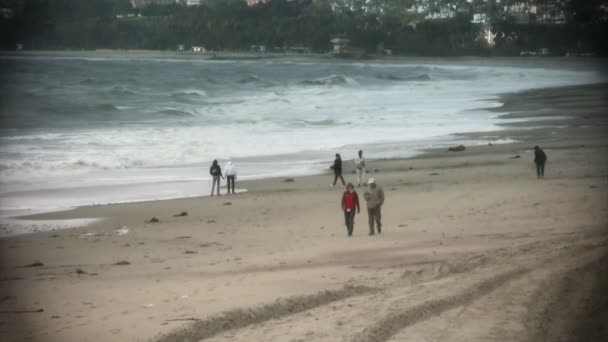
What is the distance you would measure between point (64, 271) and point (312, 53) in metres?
142

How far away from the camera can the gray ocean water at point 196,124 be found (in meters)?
25.0

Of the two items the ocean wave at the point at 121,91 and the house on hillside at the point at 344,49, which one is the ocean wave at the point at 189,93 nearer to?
the ocean wave at the point at 121,91

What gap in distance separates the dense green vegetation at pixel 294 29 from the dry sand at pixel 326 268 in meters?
62.0

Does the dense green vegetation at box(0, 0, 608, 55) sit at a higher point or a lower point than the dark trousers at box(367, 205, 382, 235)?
higher

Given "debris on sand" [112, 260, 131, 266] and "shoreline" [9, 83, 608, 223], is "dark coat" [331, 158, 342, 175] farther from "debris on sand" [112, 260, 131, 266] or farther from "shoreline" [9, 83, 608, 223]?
"debris on sand" [112, 260, 131, 266]

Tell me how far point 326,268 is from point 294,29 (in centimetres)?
14377

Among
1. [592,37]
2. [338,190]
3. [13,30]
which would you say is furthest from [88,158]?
[592,37]

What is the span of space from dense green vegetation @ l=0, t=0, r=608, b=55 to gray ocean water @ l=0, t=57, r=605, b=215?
223 inches

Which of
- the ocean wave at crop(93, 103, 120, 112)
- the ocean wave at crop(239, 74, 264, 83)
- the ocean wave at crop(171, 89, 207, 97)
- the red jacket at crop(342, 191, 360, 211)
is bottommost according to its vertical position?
the ocean wave at crop(239, 74, 264, 83)

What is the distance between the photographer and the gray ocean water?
25031 millimetres

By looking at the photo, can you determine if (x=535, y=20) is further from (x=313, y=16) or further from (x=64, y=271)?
(x=313, y=16)

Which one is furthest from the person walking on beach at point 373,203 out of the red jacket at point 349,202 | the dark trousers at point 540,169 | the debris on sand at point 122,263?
the dark trousers at point 540,169

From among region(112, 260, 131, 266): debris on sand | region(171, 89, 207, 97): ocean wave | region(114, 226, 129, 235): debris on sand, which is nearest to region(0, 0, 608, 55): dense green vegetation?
region(171, 89, 207, 97): ocean wave

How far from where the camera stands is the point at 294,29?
154m
